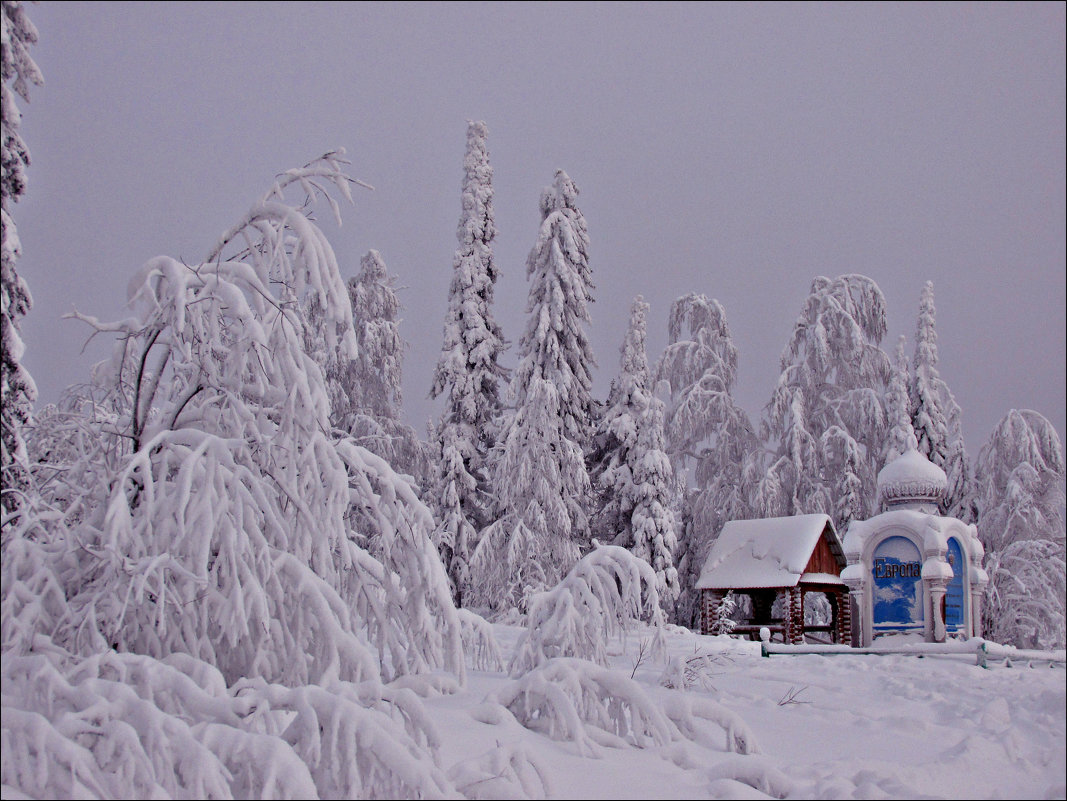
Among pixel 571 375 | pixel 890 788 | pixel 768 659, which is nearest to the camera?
pixel 890 788

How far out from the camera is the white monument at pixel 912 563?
1866 centimetres

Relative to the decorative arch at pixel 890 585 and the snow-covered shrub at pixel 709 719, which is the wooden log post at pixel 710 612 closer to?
the decorative arch at pixel 890 585

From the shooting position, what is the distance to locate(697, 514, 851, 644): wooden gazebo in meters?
23.7

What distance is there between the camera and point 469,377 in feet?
84.1

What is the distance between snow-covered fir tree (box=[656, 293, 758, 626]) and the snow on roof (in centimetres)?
553

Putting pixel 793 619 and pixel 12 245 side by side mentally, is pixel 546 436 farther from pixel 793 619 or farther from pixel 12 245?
pixel 12 245

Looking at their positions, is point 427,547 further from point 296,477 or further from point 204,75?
point 204,75

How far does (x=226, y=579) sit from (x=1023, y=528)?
25623 mm

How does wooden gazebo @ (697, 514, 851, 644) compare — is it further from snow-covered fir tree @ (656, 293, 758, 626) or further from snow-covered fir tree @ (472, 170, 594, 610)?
snow-covered fir tree @ (656, 293, 758, 626)

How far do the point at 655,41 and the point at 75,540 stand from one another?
7.24 m

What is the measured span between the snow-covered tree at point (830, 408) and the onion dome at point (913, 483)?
9.27 metres

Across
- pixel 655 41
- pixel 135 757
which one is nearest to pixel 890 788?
pixel 135 757

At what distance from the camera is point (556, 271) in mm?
25875

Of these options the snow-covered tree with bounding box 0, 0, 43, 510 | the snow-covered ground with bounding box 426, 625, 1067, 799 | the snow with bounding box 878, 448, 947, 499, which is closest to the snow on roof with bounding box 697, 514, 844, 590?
the snow with bounding box 878, 448, 947, 499
